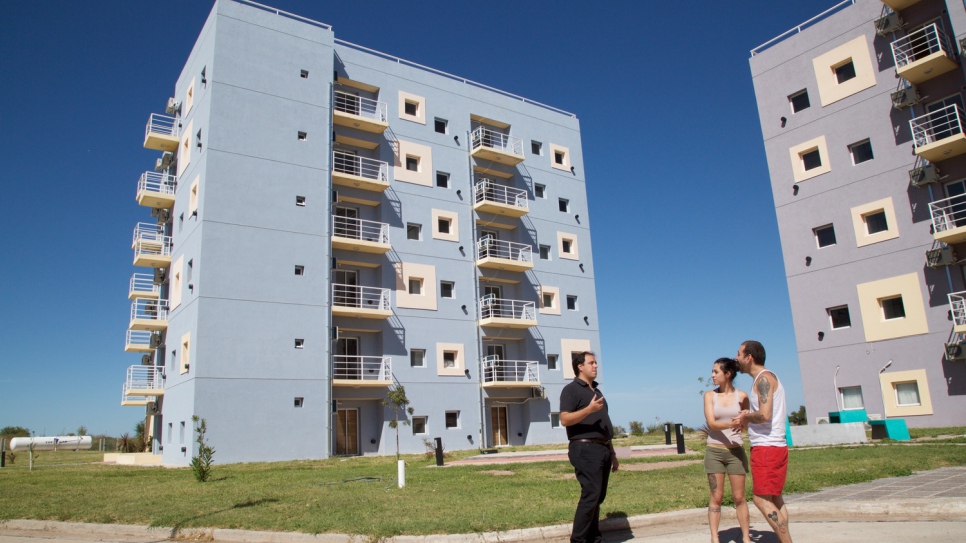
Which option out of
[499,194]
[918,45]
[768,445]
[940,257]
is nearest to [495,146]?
[499,194]

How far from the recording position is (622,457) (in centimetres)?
1720

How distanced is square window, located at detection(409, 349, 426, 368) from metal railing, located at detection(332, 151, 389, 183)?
787 cm

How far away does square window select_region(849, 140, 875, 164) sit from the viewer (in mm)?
26500

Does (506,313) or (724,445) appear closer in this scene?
(724,445)

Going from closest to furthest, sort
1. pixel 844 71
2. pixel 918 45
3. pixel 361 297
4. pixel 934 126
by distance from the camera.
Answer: pixel 934 126
pixel 918 45
pixel 844 71
pixel 361 297

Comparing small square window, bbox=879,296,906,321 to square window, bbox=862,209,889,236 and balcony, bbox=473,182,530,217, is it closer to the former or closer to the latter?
square window, bbox=862,209,889,236

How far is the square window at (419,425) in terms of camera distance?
2942 cm

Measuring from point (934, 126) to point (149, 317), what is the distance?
114 feet

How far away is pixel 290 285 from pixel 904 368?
75.9ft

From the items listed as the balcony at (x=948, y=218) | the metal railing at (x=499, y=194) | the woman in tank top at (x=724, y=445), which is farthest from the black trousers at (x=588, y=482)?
the metal railing at (x=499, y=194)

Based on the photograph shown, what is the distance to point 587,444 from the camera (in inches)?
242

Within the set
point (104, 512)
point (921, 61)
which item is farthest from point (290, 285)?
point (921, 61)

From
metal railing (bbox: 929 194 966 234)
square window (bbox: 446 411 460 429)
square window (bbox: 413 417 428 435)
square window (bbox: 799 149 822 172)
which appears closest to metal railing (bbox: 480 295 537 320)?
square window (bbox: 446 411 460 429)

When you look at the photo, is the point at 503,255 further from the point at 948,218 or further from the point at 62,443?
the point at 62,443
